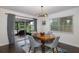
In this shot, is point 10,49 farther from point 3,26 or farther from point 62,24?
point 62,24

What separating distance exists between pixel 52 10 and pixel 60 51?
0.84m

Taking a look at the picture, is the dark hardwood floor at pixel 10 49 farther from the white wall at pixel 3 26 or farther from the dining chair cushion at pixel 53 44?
the dining chair cushion at pixel 53 44

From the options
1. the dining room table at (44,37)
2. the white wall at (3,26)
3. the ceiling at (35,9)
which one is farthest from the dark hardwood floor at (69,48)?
the white wall at (3,26)

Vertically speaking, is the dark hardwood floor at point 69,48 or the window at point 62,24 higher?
the window at point 62,24

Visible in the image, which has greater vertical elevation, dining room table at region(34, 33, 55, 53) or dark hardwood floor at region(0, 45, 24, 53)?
dining room table at region(34, 33, 55, 53)

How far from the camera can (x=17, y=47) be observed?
1663 mm

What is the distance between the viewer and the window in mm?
1625

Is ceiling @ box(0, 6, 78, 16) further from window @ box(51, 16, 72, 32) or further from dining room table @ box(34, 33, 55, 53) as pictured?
dining room table @ box(34, 33, 55, 53)

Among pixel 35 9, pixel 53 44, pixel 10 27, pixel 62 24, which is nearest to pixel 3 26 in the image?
pixel 10 27

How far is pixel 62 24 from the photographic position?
65.5 inches

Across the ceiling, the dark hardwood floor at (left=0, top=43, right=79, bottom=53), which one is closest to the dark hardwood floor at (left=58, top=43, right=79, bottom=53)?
the dark hardwood floor at (left=0, top=43, right=79, bottom=53)

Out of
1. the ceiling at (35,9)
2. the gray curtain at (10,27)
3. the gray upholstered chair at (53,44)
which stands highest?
the ceiling at (35,9)

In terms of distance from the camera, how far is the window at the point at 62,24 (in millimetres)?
1625
